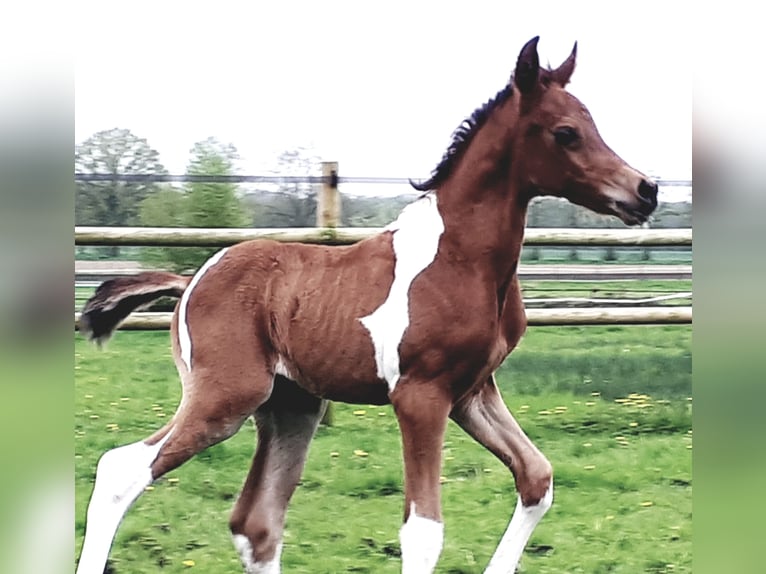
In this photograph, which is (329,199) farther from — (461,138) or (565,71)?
(565,71)

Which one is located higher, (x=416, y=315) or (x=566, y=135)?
(x=566, y=135)

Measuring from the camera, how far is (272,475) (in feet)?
8.74

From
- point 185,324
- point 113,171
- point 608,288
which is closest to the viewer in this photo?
point 185,324

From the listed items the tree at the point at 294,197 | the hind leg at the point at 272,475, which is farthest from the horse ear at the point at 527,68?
the tree at the point at 294,197

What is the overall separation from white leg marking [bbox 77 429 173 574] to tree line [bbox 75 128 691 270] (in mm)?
1169

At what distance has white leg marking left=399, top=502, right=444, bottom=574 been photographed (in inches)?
91.3

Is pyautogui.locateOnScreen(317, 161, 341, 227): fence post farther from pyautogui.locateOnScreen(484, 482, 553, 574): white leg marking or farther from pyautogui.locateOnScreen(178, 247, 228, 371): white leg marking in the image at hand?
pyautogui.locateOnScreen(484, 482, 553, 574): white leg marking

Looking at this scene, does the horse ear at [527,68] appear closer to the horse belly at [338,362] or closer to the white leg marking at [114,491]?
the horse belly at [338,362]

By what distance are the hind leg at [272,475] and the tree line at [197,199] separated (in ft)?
3.21

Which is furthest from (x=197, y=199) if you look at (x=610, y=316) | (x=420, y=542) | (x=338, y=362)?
(x=610, y=316)

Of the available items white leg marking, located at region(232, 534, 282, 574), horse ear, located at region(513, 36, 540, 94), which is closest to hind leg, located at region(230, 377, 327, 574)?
white leg marking, located at region(232, 534, 282, 574)

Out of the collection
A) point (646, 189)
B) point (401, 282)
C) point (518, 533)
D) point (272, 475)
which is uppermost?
point (646, 189)

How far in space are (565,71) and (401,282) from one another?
731 millimetres
